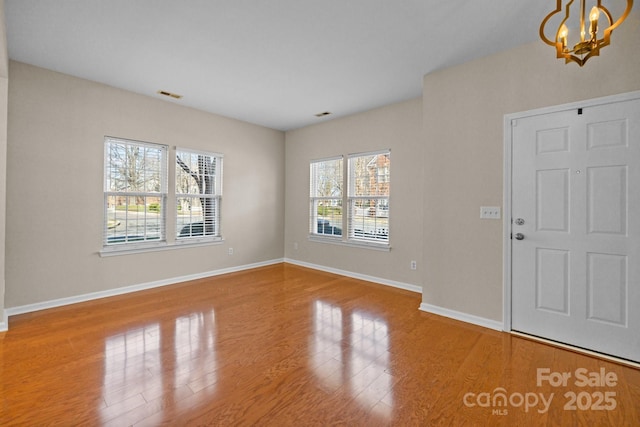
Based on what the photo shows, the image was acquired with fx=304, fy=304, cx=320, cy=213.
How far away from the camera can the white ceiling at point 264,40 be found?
2.43 metres

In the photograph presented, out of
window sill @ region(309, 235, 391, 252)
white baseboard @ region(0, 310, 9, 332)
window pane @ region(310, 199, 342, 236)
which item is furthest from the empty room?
window pane @ region(310, 199, 342, 236)

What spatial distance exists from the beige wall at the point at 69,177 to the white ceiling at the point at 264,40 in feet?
0.96

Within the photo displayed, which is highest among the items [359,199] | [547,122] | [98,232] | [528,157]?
[547,122]

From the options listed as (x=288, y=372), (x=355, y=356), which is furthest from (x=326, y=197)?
(x=288, y=372)

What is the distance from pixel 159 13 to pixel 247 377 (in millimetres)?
2958

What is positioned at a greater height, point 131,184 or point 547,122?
point 547,122

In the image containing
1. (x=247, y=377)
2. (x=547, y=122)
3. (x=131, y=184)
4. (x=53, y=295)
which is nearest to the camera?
(x=247, y=377)

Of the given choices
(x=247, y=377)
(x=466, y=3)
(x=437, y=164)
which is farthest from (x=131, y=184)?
(x=466, y=3)

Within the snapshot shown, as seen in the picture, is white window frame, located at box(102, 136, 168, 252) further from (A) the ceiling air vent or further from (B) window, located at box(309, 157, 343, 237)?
(B) window, located at box(309, 157, 343, 237)

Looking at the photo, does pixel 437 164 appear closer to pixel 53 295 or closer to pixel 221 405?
pixel 221 405

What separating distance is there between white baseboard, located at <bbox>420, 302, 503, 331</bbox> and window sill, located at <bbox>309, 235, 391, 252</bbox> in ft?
4.27

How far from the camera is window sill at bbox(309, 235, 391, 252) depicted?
15.8ft

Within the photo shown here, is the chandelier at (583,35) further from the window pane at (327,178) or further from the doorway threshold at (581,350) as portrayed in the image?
the window pane at (327,178)

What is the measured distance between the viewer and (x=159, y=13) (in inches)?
98.6
